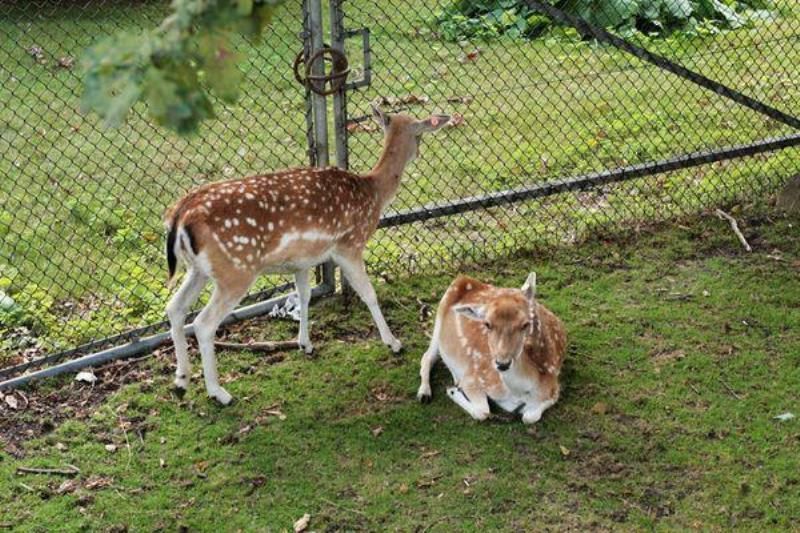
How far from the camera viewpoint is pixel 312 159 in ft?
22.1

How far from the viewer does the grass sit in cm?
509

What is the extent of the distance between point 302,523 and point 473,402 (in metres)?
1.17

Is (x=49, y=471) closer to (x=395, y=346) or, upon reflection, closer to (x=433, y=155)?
(x=395, y=346)

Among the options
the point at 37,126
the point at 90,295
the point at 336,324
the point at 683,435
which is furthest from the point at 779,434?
the point at 37,126

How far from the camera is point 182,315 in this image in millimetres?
5926

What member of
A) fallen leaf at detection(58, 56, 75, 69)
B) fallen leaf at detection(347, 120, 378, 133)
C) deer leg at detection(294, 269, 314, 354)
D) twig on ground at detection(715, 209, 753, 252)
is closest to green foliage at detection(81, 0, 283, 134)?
deer leg at detection(294, 269, 314, 354)

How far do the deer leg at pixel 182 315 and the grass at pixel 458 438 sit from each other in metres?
0.14

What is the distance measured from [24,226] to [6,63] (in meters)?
3.69

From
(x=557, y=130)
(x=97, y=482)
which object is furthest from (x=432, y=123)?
(x=557, y=130)

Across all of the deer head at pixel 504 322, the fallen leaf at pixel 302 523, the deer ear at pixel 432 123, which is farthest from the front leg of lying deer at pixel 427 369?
the deer ear at pixel 432 123

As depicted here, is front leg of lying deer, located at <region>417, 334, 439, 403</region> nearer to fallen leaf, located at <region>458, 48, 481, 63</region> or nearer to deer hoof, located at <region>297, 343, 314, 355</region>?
deer hoof, located at <region>297, 343, 314, 355</region>

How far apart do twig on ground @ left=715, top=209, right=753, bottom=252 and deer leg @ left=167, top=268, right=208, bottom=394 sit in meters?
3.53

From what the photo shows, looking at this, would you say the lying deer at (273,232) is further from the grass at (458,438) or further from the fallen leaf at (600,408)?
the fallen leaf at (600,408)

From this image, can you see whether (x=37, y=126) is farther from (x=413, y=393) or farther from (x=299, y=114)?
(x=413, y=393)
